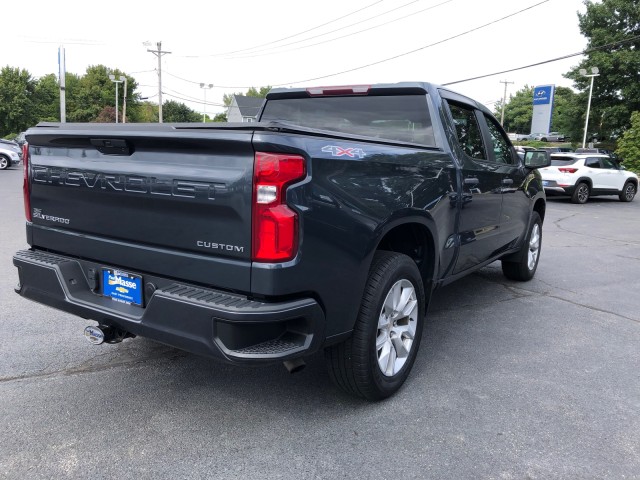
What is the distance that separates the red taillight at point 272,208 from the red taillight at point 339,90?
2049 millimetres

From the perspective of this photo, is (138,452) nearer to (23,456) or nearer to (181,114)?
(23,456)

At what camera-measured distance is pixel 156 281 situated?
2629mm

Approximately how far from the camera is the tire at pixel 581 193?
53.0 ft

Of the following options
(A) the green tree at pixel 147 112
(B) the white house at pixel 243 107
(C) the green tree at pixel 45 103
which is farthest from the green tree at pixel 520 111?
(C) the green tree at pixel 45 103

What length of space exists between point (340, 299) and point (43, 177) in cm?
193

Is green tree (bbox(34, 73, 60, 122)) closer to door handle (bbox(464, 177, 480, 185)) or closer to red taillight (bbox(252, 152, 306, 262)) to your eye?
door handle (bbox(464, 177, 480, 185))

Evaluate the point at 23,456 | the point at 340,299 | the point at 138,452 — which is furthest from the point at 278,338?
the point at 23,456

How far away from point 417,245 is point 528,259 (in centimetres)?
296

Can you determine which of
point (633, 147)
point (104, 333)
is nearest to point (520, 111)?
point (633, 147)

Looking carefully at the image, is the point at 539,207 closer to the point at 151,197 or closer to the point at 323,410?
the point at 323,410

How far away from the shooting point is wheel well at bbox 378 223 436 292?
335 cm

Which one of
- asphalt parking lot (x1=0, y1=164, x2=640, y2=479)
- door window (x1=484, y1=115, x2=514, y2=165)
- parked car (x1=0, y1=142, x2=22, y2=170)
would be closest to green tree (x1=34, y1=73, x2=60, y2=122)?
parked car (x1=0, y1=142, x2=22, y2=170)

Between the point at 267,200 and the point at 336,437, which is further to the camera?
the point at 336,437

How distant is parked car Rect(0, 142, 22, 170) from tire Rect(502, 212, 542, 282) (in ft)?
78.9
